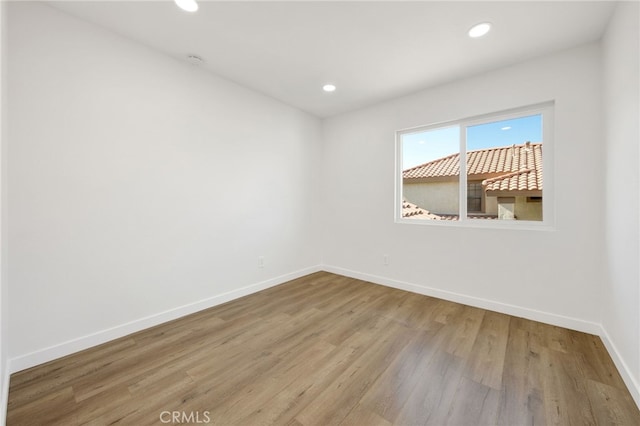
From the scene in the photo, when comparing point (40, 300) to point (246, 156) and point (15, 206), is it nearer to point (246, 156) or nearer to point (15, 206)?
point (15, 206)

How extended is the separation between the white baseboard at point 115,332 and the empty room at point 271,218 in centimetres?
1

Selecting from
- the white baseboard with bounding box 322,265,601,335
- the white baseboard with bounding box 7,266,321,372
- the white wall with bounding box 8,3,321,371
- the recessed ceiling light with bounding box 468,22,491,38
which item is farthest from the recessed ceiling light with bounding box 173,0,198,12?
the white baseboard with bounding box 322,265,601,335

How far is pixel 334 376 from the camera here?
65.4 inches

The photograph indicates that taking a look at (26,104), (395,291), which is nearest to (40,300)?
(26,104)

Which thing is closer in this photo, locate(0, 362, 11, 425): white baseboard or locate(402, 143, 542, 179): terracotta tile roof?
locate(0, 362, 11, 425): white baseboard

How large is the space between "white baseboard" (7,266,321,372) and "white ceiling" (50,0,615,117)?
250 cm

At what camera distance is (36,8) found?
174cm

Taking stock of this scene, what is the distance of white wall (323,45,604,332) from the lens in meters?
2.16

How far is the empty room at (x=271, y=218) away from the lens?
1.53 metres

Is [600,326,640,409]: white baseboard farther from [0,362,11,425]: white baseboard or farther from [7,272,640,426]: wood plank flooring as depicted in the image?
[0,362,11,425]: white baseboard

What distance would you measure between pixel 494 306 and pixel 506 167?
1495 mm

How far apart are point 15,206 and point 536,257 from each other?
14.0 feet

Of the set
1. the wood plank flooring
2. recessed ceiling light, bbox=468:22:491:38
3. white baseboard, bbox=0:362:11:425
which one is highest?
recessed ceiling light, bbox=468:22:491:38

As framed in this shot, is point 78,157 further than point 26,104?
Yes
